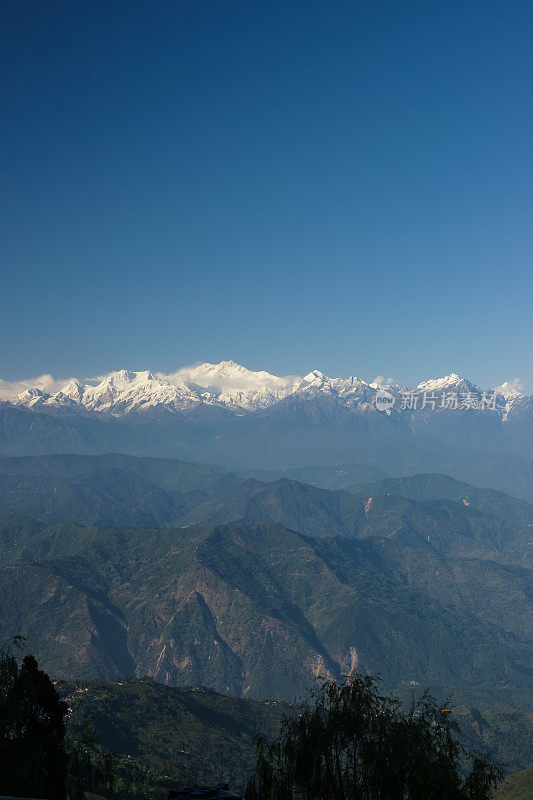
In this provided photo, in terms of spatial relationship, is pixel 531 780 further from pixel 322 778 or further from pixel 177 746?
pixel 322 778

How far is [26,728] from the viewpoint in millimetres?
37438

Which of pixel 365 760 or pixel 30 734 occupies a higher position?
pixel 365 760

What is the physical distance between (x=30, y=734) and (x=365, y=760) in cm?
2254

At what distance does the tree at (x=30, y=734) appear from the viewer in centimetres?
3181

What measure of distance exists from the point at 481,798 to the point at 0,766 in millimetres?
28924

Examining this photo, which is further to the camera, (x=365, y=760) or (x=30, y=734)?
(x=30, y=734)

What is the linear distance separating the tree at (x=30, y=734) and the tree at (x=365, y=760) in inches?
519

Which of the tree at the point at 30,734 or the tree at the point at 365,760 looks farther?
the tree at the point at 30,734

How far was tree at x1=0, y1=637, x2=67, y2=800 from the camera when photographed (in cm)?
3181

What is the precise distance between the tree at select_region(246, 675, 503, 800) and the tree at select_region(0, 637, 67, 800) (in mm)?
13178

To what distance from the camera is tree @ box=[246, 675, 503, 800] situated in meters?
31.6

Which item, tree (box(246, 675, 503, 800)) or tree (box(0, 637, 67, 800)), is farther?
tree (box(0, 637, 67, 800))

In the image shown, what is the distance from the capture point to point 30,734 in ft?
120

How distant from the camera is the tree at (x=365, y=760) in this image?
31.6 metres
